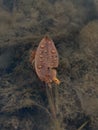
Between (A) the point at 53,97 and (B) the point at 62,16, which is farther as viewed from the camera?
(B) the point at 62,16

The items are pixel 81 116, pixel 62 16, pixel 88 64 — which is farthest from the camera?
pixel 62 16

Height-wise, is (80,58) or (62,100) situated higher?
(80,58)

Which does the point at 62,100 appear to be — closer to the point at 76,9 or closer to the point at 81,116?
the point at 81,116

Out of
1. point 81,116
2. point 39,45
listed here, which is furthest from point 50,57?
point 81,116

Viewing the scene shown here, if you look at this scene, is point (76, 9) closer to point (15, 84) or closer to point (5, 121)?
point (15, 84)

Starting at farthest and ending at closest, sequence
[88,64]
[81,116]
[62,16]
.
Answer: [62,16], [88,64], [81,116]

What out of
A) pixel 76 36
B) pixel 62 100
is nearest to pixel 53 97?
pixel 62 100

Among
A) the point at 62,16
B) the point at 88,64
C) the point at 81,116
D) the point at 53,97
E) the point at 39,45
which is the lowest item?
the point at 81,116

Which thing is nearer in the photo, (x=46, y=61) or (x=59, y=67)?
(x=46, y=61)

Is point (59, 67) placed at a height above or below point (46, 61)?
below
